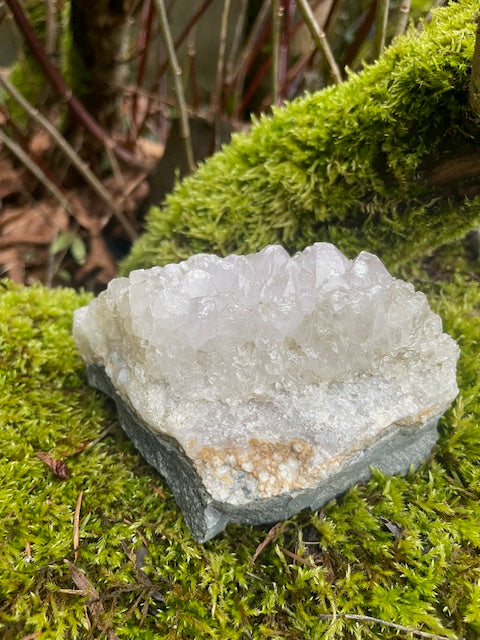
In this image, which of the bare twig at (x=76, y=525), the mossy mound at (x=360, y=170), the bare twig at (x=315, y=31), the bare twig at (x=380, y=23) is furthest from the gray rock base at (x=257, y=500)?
the bare twig at (x=380, y=23)

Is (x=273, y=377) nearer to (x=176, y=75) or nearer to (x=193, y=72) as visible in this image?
(x=176, y=75)

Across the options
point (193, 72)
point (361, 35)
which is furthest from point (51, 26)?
point (361, 35)

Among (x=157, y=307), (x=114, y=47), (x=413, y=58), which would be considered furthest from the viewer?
(x=114, y=47)

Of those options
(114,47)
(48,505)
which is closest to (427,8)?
(114,47)

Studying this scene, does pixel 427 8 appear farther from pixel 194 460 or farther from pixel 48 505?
pixel 48 505

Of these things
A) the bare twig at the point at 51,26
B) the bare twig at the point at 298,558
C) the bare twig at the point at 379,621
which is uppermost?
the bare twig at the point at 51,26

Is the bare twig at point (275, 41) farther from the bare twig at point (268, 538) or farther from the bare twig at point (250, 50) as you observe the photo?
the bare twig at point (268, 538)

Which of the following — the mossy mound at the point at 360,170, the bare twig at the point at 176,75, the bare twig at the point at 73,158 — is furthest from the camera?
the bare twig at the point at 73,158
